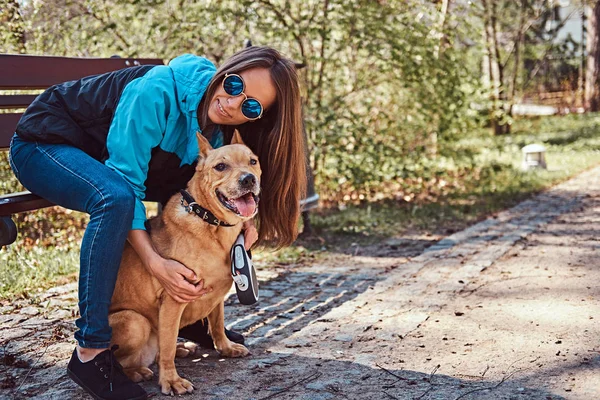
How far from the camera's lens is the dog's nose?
2938mm

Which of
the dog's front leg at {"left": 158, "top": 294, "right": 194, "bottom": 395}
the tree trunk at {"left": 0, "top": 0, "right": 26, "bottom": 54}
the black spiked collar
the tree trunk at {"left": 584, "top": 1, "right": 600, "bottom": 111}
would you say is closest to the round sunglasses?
the black spiked collar

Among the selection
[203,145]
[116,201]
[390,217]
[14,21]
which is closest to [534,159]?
[390,217]

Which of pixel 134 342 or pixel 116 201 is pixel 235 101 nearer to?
pixel 116 201

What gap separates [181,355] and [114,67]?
244cm

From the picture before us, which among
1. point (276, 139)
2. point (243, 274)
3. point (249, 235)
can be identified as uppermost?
point (276, 139)

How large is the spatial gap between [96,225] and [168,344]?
62 cm

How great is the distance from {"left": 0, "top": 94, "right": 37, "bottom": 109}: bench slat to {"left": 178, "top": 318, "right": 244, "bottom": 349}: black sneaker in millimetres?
1885

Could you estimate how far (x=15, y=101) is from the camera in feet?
14.2

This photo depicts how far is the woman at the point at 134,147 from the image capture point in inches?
112

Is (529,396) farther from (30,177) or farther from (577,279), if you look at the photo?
(30,177)

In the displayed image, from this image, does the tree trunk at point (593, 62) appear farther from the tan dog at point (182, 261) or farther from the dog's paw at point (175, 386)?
the dog's paw at point (175, 386)

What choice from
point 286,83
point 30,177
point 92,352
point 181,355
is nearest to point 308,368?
point 181,355

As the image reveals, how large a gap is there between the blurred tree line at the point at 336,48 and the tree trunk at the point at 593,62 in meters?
13.5

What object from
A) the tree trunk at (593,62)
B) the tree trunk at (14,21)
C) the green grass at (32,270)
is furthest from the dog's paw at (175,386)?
the tree trunk at (593,62)
